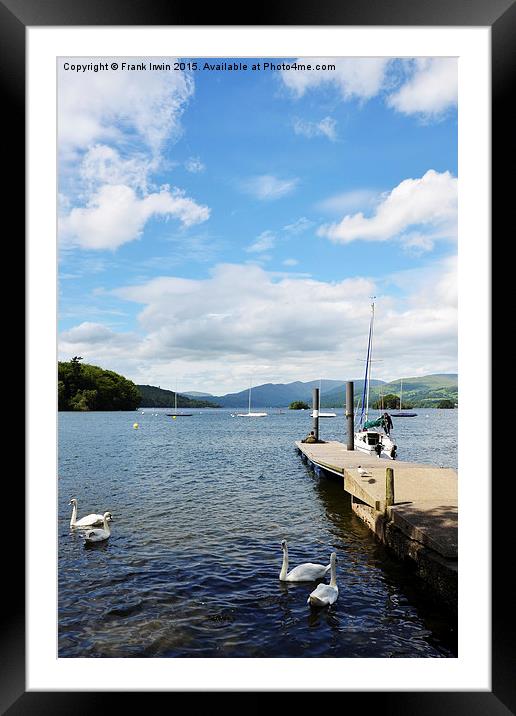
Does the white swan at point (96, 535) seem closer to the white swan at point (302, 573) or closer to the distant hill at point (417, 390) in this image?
the white swan at point (302, 573)

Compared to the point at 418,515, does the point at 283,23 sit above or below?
above

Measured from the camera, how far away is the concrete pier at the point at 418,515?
391 cm

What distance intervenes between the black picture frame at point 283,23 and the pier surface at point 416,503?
6.26 ft

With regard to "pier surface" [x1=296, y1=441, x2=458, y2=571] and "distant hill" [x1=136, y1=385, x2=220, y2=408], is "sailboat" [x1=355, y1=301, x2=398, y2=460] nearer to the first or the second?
"pier surface" [x1=296, y1=441, x2=458, y2=571]

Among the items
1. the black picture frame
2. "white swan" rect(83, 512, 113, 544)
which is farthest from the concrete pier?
"white swan" rect(83, 512, 113, 544)

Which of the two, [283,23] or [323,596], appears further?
[323,596]

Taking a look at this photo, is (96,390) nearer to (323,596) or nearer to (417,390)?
(417,390)

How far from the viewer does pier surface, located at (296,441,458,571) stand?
4176 mm

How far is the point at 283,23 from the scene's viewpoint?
6.86 feet

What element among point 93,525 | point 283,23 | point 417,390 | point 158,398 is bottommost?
point 158,398

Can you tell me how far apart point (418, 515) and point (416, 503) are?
1.89 ft

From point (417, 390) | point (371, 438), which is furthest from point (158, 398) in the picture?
point (371, 438)

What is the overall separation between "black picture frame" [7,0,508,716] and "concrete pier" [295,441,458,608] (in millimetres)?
1852

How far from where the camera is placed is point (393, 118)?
12.2 feet
